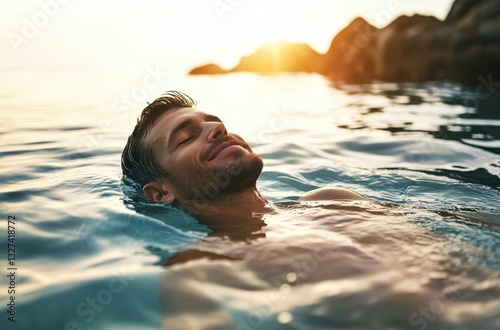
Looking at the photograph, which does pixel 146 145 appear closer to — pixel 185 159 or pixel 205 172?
pixel 185 159

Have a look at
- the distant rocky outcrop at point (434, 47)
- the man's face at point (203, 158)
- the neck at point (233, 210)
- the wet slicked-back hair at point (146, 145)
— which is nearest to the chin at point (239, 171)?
the man's face at point (203, 158)

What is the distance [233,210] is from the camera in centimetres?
366

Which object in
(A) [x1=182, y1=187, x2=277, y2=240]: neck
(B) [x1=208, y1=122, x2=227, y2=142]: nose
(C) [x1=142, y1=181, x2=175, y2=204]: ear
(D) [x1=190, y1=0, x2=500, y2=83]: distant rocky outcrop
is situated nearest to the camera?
(A) [x1=182, y1=187, x2=277, y2=240]: neck

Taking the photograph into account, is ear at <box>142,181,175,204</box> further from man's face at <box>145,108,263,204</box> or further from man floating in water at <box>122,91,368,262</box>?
man's face at <box>145,108,263,204</box>

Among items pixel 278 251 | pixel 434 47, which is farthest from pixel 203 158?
pixel 434 47

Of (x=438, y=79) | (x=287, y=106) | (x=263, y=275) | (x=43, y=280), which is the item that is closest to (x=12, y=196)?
(x=43, y=280)

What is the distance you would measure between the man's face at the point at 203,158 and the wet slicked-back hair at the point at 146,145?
0.61 feet

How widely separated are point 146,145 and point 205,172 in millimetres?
866

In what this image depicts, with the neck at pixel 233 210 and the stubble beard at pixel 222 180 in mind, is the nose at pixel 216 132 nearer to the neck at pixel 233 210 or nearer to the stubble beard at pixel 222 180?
the stubble beard at pixel 222 180

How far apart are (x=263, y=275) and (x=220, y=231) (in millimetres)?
857

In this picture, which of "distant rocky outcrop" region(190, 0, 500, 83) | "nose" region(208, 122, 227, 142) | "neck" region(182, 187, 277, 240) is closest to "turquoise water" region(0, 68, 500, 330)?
"neck" region(182, 187, 277, 240)

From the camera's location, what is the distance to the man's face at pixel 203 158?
11.6ft

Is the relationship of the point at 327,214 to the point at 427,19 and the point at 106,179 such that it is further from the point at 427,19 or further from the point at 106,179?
the point at 427,19

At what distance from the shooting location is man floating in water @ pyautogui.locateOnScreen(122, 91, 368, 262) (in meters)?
3.53
